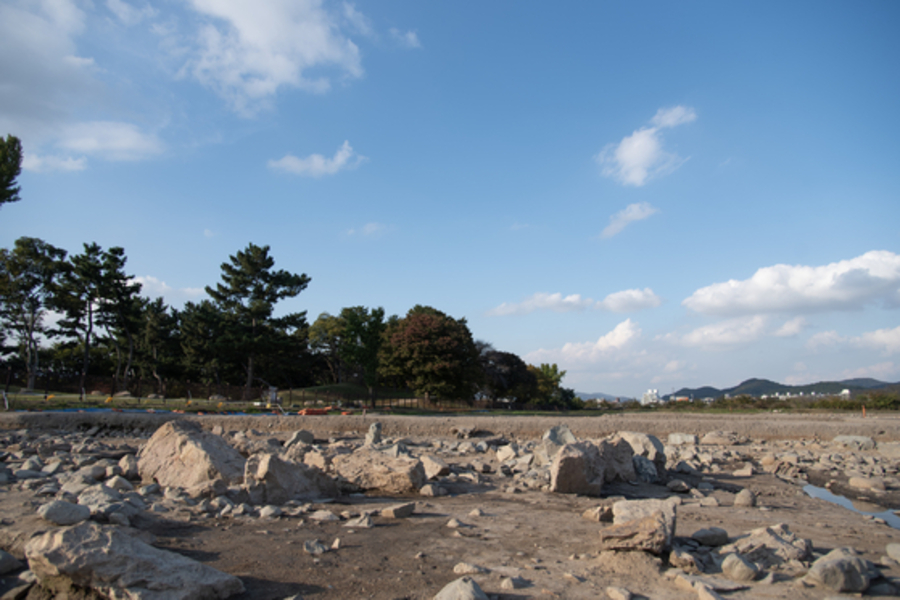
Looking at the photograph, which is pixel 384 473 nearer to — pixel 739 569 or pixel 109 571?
pixel 109 571

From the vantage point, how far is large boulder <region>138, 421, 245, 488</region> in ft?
21.0

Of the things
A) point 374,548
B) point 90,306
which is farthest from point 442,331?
point 374,548

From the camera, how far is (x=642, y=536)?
4355 mm

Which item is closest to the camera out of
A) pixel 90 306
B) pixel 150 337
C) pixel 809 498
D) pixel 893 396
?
pixel 809 498

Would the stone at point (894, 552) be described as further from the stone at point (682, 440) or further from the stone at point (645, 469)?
the stone at point (682, 440)

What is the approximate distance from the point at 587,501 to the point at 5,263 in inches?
1583

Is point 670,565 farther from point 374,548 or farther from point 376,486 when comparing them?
point 376,486

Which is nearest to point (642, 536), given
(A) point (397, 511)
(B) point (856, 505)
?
(A) point (397, 511)

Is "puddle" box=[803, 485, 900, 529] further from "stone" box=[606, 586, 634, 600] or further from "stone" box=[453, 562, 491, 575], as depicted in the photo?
"stone" box=[453, 562, 491, 575]

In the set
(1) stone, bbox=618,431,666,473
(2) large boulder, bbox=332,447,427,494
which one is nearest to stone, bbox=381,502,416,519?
(2) large boulder, bbox=332,447,427,494

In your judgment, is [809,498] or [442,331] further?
[442,331]

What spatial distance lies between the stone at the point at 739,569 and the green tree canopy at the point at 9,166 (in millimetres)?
38351

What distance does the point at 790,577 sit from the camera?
4.15 m

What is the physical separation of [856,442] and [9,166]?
1665 inches
